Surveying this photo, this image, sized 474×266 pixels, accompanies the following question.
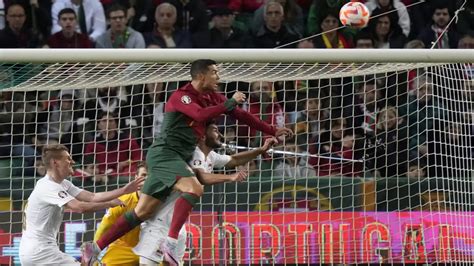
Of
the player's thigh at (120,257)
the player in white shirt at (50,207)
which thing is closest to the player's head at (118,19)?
the player's thigh at (120,257)

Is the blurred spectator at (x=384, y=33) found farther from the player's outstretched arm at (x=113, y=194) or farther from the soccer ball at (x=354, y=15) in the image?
the player's outstretched arm at (x=113, y=194)

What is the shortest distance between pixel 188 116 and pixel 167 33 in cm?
472

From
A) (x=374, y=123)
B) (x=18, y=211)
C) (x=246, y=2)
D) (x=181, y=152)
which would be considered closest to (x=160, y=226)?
(x=181, y=152)

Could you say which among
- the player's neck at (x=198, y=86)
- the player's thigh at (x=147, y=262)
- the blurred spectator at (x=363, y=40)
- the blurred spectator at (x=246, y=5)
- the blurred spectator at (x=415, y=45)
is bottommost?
the player's thigh at (x=147, y=262)

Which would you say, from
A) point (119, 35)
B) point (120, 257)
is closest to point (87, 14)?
point (119, 35)

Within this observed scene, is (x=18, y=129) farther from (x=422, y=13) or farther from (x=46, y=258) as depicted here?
(x=422, y=13)

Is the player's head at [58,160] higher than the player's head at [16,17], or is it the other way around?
the player's head at [16,17]

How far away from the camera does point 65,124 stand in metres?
14.2

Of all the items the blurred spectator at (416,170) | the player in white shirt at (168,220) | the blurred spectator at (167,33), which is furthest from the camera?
the blurred spectator at (167,33)

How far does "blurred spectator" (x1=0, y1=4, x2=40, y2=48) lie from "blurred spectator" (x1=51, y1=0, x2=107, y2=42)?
1.19 feet

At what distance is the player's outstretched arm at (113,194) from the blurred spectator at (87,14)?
172 inches

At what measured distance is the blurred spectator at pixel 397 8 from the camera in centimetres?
1677

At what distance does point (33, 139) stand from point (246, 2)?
383 cm

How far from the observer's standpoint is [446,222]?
13266mm
